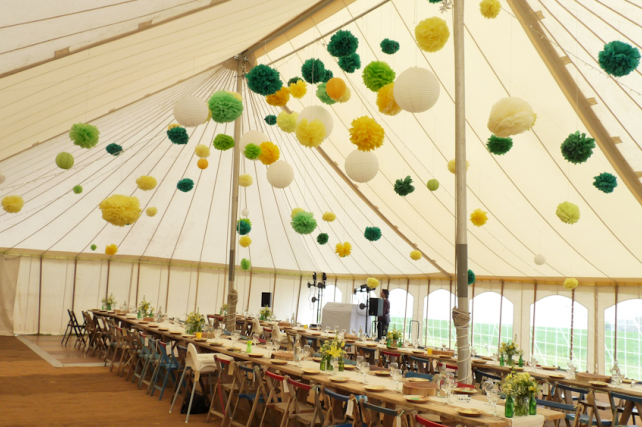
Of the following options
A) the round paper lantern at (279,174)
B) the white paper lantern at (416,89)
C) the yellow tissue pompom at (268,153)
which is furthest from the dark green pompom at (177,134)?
the white paper lantern at (416,89)

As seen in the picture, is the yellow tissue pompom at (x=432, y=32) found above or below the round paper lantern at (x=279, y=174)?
above

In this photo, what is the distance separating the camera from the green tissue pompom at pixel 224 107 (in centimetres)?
521

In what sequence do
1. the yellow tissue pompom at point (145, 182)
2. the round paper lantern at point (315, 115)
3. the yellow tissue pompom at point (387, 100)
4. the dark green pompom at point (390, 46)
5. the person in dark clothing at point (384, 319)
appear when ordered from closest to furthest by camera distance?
the yellow tissue pompom at point (387, 100), the round paper lantern at point (315, 115), the dark green pompom at point (390, 46), the yellow tissue pompom at point (145, 182), the person in dark clothing at point (384, 319)

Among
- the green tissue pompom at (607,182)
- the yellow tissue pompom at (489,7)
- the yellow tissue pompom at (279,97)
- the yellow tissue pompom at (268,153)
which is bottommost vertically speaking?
the green tissue pompom at (607,182)

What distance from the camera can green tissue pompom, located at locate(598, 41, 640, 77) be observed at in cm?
423

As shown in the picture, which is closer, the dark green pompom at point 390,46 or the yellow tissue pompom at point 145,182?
the dark green pompom at point 390,46

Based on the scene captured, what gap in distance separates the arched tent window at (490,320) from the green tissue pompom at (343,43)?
8475mm

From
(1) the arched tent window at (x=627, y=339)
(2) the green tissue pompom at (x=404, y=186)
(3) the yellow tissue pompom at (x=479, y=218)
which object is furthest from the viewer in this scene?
(1) the arched tent window at (x=627, y=339)

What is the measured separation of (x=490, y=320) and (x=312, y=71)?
333 inches

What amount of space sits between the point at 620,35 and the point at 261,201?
8806 millimetres

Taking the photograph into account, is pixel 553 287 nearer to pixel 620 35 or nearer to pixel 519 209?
pixel 519 209

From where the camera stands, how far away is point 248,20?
5969 mm

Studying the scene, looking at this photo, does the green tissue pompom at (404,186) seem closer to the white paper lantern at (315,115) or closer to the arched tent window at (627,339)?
the white paper lantern at (315,115)

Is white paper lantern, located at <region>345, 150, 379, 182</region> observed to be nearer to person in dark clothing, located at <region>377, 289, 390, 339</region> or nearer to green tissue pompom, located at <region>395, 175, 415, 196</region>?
green tissue pompom, located at <region>395, 175, 415, 196</region>
